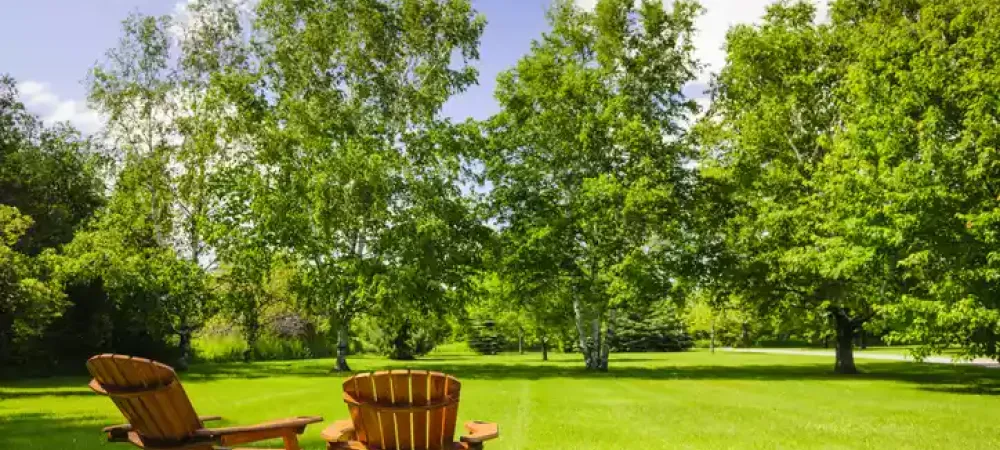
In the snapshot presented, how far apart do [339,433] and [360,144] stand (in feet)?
84.8

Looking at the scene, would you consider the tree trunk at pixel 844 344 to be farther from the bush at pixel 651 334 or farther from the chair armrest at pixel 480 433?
the bush at pixel 651 334

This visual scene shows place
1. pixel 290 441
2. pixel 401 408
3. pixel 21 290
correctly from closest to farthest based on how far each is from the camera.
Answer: pixel 401 408
pixel 290 441
pixel 21 290

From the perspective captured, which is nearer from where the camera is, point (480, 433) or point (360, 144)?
point (480, 433)

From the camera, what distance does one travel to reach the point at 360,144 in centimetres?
3002

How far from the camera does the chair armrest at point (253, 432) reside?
5324 millimetres

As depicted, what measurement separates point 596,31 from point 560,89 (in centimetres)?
433

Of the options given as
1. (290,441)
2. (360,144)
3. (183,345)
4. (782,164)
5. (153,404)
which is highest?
(360,144)

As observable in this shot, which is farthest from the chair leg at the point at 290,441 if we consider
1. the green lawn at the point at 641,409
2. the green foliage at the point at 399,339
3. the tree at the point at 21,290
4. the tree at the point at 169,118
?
the green foliage at the point at 399,339

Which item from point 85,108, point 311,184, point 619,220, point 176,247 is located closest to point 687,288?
point 619,220

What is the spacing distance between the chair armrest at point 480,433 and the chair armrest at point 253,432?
1254 mm

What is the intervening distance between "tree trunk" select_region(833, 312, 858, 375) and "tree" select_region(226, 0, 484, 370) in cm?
1621

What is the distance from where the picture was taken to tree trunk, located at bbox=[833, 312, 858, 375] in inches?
1185

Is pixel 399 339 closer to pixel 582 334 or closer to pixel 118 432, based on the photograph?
pixel 582 334

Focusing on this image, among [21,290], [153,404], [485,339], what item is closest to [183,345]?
[21,290]
